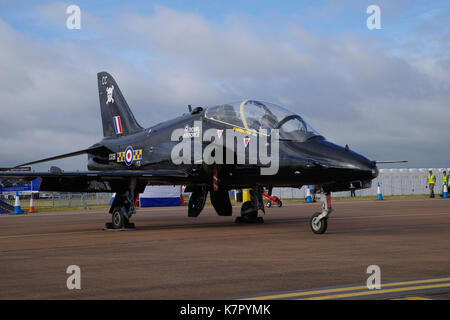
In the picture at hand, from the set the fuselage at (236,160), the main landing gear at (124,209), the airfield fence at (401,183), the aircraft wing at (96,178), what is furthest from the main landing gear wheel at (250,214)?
the airfield fence at (401,183)

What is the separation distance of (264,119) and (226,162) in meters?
1.44

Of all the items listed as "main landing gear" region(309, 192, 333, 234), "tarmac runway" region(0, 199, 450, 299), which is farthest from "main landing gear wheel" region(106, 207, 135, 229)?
"main landing gear" region(309, 192, 333, 234)

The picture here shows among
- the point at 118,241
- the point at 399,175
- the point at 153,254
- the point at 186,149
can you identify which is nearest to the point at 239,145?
the point at 186,149

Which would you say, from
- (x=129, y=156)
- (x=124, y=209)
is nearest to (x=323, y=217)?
(x=124, y=209)

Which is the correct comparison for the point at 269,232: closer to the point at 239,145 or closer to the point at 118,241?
the point at 239,145

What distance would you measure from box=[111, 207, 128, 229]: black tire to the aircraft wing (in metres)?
0.63

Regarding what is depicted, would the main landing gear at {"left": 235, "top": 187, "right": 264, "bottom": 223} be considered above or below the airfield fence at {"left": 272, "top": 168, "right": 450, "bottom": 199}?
below

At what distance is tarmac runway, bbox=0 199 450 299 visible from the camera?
5.34 metres

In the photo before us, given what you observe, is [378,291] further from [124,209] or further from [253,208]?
[253,208]

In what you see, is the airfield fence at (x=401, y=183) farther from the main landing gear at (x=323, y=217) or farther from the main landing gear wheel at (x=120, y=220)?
the main landing gear at (x=323, y=217)

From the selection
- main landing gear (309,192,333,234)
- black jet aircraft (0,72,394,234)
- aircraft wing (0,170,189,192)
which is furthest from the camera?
aircraft wing (0,170,189,192)

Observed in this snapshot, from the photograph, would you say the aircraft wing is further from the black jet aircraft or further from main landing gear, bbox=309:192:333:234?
main landing gear, bbox=309:192:333:234

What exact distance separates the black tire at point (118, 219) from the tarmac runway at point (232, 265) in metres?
1.88
